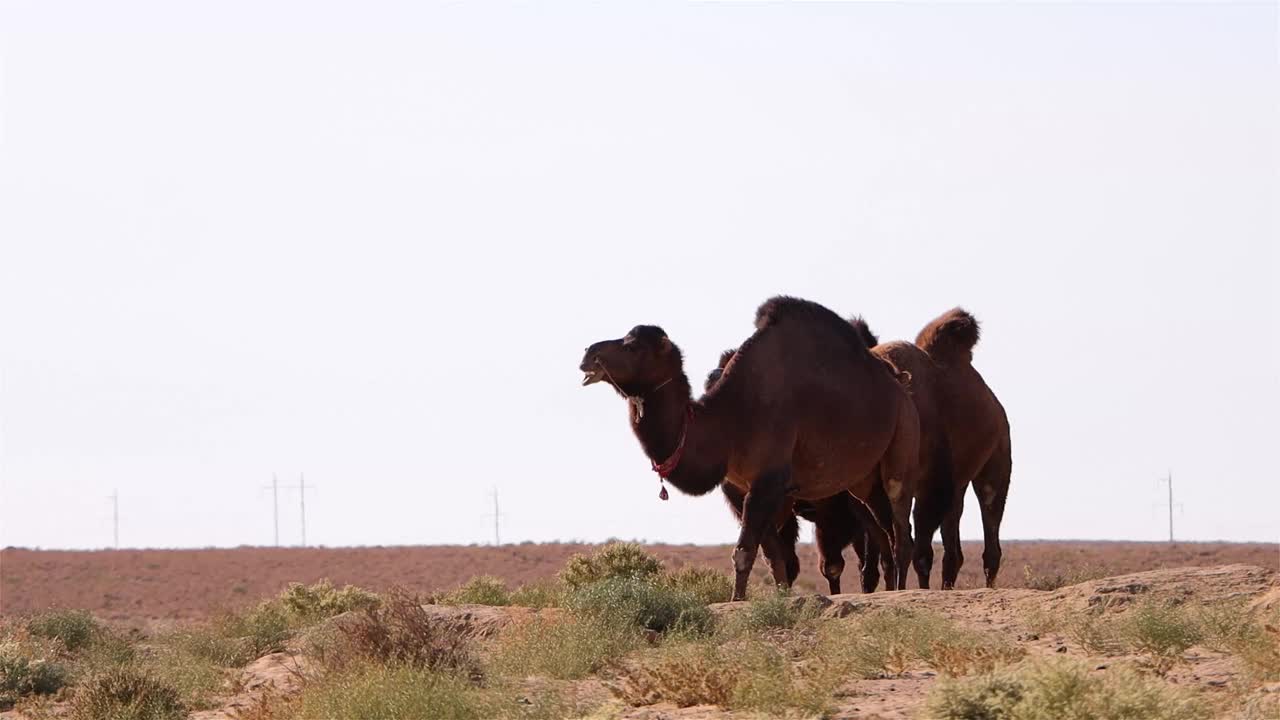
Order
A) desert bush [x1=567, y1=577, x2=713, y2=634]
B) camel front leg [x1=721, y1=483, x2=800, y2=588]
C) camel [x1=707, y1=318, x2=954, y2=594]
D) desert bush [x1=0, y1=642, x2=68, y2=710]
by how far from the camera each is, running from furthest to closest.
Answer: camel [x1=707, y1=318, x2=954, y2=594] → camel front leg [x1=721, y1=483, x2=800, y2=588] → desert bush [x1=0, y1=642, x2=68, y2=710] → desert bush [x1=567, y1=577, x2=713, y2=634]

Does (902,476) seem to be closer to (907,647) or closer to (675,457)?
(675,457)

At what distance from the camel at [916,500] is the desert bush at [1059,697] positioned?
8931mm

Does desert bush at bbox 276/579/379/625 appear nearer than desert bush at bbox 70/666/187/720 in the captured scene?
No

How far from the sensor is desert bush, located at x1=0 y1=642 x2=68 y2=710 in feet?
53.4

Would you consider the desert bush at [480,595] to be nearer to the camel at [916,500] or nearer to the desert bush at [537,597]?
the desert bush at [537,597]

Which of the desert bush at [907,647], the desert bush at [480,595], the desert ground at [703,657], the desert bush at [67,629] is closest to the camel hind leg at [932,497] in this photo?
the desert ground at [703,657]

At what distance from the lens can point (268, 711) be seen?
13.2 m

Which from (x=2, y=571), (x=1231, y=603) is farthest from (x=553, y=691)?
(x=2, y=571)

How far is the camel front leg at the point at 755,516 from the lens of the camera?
675 inches

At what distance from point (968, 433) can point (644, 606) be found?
632 centimetres

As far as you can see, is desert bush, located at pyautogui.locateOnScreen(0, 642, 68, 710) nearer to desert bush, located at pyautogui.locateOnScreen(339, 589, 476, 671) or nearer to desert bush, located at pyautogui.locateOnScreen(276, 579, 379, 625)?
desert bush, located at pyautogui.locateOnScreen(339, 589, 476, 671)

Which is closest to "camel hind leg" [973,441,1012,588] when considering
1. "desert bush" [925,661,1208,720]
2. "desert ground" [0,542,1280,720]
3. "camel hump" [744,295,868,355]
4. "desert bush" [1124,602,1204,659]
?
"desert ground" [0,542,1280,720]

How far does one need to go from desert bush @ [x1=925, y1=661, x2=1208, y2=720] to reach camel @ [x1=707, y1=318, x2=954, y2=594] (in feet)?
29.3

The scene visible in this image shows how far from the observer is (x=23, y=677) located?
16516 mm
